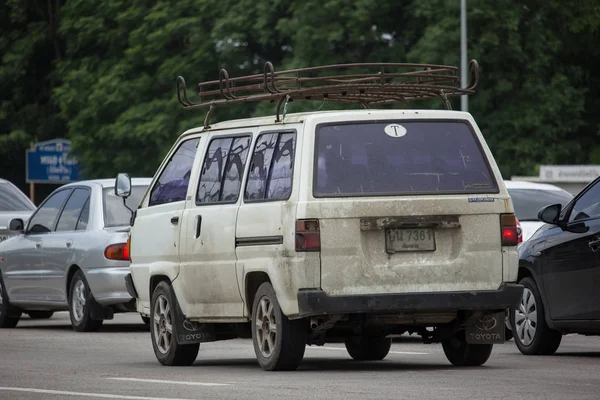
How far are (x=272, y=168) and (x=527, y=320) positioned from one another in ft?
11.6

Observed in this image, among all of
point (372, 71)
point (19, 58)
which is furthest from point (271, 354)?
point (19, 58)

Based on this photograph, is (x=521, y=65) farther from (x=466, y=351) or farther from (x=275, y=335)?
(x=275, y=335)

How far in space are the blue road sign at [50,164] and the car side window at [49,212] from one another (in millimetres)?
32987

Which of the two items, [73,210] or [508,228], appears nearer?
[508,228]

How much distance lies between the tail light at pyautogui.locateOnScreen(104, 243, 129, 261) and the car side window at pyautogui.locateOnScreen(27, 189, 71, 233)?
62.2 inches

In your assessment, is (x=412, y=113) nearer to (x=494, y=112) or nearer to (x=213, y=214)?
(x=213, y=214)

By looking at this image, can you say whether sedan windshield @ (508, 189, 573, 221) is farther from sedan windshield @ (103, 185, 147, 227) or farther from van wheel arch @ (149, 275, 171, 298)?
van wheel arch @ (149, 275, 171, 298)

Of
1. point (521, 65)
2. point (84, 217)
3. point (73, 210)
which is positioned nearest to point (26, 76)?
point (521, 65)

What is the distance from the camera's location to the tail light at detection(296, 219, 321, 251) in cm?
1207

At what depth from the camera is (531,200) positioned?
69.3 feet

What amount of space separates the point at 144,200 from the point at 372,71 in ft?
96.2

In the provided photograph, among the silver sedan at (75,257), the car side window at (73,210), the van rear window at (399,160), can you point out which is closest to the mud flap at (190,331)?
the van rear window at (399,160)

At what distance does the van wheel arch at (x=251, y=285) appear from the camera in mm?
12883

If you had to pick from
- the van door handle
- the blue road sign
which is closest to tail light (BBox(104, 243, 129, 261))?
the van door handle
